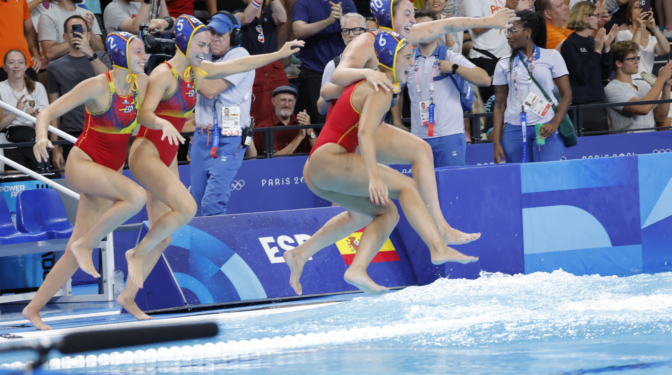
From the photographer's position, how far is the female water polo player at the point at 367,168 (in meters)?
4.61

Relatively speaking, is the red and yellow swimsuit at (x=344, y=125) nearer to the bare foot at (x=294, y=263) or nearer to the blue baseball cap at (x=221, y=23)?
the bare foot at (x=294, y=263)

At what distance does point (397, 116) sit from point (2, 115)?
4.12m

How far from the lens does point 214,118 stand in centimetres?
675

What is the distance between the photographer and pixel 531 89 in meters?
7.24

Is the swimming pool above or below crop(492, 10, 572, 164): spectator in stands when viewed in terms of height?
below

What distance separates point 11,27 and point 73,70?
98cm

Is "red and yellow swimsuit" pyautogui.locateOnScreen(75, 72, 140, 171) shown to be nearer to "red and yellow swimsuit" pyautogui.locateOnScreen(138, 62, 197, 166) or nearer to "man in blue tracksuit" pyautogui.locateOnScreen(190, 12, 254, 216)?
"red and yellow swimsuit" pyautogui.locateOnScreen(138, 62, 197, 166)

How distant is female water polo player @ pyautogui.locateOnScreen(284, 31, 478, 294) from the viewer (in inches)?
182

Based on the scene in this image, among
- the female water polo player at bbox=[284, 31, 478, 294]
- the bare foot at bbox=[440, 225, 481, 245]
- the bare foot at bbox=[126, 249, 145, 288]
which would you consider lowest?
the bare foot at bbox=[126, 249, 145, 288]

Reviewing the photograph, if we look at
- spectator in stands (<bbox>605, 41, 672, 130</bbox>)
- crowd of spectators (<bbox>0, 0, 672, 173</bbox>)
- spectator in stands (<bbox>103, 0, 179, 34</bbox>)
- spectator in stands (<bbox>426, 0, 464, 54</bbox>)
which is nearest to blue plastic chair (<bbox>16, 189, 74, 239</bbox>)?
crowd of spectators (<bbox>0, 0, 672, 173</bbox>)

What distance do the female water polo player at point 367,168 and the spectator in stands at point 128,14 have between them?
419cm

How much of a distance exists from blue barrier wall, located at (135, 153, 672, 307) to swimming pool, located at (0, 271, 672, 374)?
2.06ft

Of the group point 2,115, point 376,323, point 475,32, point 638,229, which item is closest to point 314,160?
point 376,323

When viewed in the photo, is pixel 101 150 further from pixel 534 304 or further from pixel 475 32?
pixel 475 32
